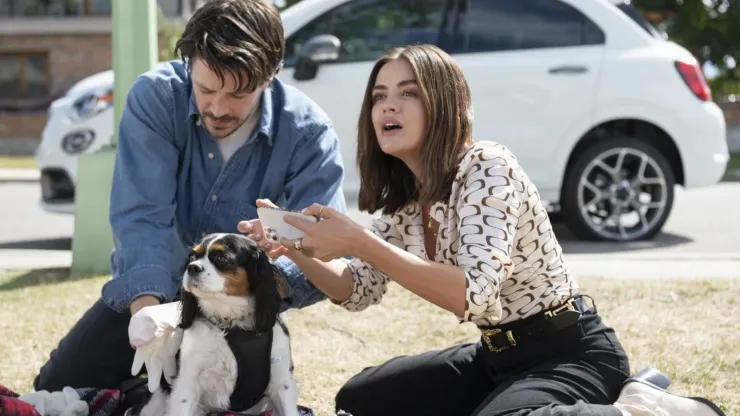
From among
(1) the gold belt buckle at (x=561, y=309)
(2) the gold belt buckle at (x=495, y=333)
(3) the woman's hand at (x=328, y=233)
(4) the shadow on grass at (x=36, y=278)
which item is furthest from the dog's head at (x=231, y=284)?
(4) the shadow on grass at (x=36, y=278)

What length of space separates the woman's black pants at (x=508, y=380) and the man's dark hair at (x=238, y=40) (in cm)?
114

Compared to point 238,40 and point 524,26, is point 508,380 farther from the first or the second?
point 524,26

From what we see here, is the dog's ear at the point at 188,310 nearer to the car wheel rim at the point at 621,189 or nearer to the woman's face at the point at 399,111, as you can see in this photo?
the woman's face at the point at 399,111

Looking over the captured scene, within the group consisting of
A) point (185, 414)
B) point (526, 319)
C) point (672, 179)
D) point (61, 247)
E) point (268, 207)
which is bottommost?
point (61, 247)

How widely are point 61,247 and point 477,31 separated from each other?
3742 mm

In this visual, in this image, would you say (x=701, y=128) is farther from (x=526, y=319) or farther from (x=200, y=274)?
(x=200, y=274)

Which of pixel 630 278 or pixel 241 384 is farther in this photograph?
pixel 630 278

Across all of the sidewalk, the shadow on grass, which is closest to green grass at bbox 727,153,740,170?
the sidewalk

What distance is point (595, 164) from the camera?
8.00 m

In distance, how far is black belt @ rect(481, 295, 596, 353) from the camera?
3418 millimetres

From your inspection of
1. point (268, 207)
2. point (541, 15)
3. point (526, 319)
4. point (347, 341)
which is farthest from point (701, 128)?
point (268, 207)

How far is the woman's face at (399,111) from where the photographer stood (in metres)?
3.31

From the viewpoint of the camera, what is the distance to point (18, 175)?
17.2 metres

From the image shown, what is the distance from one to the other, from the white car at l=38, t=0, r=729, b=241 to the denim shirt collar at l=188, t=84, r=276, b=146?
13.1ft
